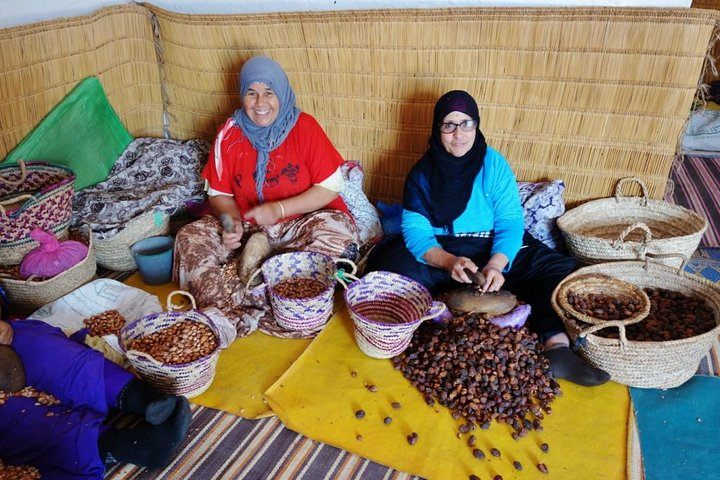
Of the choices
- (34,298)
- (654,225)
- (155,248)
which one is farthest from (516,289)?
(34,298)

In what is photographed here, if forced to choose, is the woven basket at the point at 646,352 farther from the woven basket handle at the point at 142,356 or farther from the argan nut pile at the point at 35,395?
the argan nut pile at the point at 35,395

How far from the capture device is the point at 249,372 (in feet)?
6.33

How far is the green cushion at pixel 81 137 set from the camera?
2609 mm

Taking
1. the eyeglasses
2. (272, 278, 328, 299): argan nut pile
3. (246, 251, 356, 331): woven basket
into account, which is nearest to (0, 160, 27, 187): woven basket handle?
(246, 251, 356, 331): woven basket

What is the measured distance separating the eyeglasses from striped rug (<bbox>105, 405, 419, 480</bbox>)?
123 cm

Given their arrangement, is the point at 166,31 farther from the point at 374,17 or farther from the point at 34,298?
the point at 34,298

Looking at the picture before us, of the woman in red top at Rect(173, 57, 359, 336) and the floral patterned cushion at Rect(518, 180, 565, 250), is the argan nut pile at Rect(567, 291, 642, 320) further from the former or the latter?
the woman in red top at Rect(173, 57, 359, 336)

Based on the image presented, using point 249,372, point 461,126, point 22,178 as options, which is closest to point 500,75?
point 461,126

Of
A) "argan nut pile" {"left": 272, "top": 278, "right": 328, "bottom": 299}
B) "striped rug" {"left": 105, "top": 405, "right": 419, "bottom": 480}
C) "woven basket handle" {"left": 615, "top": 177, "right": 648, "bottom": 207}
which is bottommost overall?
"striped rug" {"left": 105, "top": 405, "right": 419, "bottom": 480}

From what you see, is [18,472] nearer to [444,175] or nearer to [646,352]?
[444,175]

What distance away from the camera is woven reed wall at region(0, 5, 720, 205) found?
216 cm

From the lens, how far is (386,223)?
107 inches

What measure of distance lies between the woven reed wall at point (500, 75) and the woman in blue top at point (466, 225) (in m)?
0.41

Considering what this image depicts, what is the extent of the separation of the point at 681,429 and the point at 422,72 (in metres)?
1.81
